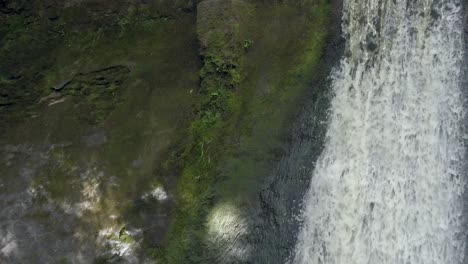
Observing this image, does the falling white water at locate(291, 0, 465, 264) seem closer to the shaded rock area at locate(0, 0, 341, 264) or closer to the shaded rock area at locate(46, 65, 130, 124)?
the shaded rock area at locate(0, 0, 341, 264)

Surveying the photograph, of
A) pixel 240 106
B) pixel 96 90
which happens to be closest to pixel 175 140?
pixel 240 106

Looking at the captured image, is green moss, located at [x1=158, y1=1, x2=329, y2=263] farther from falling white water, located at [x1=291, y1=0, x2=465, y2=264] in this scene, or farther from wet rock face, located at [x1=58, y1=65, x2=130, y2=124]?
wet rock face, located at [x1=58, y1=65, x2=130, y2=124]

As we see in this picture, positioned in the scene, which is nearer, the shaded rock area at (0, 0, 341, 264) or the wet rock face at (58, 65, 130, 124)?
the shaded rock area at (0, 0, 341, 264)

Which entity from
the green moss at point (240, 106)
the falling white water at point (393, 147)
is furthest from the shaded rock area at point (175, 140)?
the falling white water at point (393, 147)

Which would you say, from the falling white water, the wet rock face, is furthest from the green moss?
the wet rock face

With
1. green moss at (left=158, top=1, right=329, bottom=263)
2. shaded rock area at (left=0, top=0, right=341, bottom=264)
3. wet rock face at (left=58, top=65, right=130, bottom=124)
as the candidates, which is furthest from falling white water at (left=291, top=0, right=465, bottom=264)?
wet rock face at (left=58, top=65, right=130, bottom=124)

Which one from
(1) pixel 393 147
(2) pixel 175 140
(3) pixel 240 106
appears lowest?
(1) pixel 393 147

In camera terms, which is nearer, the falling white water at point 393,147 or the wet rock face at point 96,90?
the falling white water at point 393,147

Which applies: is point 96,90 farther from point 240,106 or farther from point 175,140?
point 240,106

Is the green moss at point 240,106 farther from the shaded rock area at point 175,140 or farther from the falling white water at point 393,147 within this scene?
the falling white water at point 393,147
